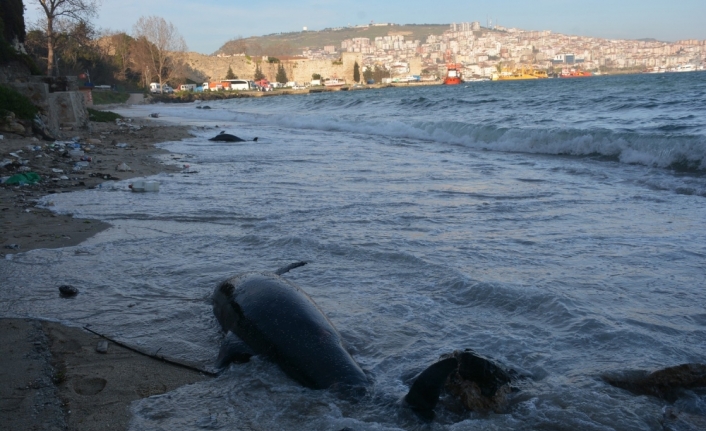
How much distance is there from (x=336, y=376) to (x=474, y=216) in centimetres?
356

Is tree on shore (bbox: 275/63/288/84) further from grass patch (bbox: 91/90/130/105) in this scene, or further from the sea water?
the sea water

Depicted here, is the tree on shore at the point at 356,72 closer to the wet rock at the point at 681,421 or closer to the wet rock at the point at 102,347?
the wet rock at the point at 102,347

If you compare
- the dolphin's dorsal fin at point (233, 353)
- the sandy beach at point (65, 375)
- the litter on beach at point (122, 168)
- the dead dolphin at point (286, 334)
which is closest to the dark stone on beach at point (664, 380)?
the dead dolphin at point (286, 334)

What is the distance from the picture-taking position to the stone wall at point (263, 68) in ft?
351

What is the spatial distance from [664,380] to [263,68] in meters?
117

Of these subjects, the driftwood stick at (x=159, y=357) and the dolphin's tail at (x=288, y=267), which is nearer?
the driftwood stick at (x=159, y=357)

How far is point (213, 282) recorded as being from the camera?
3996 mm

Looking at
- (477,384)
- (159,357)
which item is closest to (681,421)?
(477,384)

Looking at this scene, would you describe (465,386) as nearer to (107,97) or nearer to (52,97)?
(52,97)

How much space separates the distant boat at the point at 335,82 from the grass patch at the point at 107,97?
55328mm

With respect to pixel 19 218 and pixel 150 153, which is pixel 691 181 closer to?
pixel 19 218

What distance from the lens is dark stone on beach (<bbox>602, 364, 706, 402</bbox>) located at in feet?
8.28

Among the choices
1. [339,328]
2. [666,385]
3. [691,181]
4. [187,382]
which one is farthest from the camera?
[691,181]

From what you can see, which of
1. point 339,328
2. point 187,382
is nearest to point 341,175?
point 339,328
